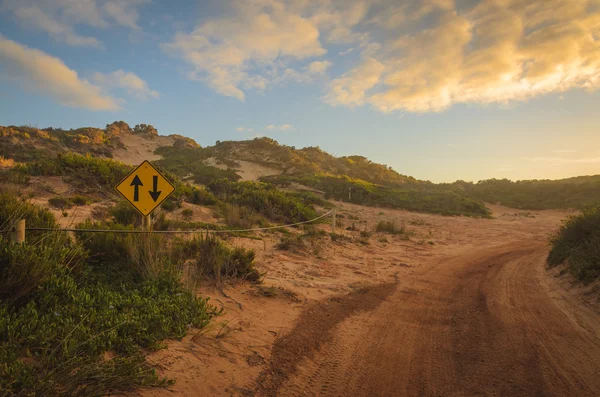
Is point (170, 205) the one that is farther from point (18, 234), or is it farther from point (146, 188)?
point (18, 234)

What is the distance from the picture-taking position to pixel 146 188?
6.20 metres

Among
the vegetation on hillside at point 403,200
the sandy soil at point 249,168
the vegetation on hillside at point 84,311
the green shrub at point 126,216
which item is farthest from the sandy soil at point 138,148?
the vegetation on hillside at point 84,311

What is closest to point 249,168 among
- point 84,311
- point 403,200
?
point 403,200

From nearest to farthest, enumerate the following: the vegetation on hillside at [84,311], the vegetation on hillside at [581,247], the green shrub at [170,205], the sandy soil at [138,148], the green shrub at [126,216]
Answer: the vegetation on hillside at [84,311], the vegetation on hillside at [581,247], the green shrub at [126,216], the green shrub at [170,205], the sandy soil at [138,148]

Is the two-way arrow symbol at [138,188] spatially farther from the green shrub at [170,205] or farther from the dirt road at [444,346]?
the green shrub at [170,205]

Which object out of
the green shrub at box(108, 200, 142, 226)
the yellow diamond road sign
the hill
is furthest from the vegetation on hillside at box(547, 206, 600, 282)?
the hill

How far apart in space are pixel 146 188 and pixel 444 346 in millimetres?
5694

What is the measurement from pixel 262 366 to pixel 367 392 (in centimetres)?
118

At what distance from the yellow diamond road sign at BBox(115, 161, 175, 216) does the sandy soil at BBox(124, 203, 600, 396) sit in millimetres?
2017

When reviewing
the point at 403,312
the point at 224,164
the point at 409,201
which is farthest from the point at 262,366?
the point at 224,164

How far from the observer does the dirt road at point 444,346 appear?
343 cm

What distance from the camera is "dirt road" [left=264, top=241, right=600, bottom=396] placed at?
343 centimetres

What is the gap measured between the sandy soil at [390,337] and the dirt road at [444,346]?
0.6 inches

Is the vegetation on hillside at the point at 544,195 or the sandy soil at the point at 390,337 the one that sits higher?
the vegetation on hillside at the point at 544,195
